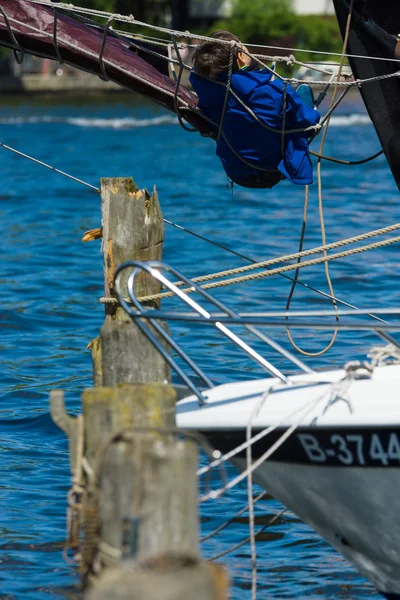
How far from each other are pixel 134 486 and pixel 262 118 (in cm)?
340

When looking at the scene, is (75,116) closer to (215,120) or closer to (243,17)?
(243,17)

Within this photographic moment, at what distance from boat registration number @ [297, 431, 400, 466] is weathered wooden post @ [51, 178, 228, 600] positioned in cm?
81

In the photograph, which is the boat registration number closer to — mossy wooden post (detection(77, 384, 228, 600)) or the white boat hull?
the white boat hull

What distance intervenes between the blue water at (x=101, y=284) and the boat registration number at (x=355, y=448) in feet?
4.56

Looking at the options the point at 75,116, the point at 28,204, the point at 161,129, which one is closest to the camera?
the point at 28,204

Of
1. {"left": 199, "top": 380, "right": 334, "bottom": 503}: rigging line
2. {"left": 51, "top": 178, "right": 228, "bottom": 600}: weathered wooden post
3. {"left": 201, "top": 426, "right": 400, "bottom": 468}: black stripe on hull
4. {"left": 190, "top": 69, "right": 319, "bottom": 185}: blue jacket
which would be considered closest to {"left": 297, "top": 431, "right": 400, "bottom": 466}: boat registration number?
{"left": 201, "top": 426, "right": 400, "bottom": 468}: black stripe on hull

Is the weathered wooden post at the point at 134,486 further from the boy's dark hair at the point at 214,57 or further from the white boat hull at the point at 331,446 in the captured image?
the boy's dark hair at the point at 214,57

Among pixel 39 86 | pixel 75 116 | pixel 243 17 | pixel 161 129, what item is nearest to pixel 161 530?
pixel 161 129

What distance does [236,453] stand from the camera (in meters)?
5.25

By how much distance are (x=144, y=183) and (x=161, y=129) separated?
1610 cm

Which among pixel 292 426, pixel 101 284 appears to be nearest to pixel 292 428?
pixel 292 426

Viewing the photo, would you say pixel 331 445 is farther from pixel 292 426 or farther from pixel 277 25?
pixel 277 25

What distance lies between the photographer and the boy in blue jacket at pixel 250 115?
6793 mm

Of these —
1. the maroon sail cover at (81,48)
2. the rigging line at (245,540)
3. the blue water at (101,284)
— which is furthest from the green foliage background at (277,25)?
the rigging line at (245,540)
